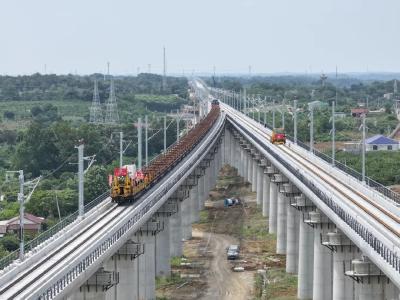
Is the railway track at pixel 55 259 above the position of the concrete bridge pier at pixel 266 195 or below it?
above

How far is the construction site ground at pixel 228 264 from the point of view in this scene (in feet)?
260

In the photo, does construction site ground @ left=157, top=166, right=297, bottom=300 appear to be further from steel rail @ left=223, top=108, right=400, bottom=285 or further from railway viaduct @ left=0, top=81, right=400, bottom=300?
steel rail @ left=223, top=108, right=400, bottom=285

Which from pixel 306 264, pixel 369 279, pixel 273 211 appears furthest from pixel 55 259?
pixel 273 211

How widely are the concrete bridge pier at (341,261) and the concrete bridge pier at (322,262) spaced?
21.9ft

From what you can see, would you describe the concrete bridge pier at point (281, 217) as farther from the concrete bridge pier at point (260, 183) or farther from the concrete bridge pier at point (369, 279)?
the concrete bridge pier at point (369, 279)

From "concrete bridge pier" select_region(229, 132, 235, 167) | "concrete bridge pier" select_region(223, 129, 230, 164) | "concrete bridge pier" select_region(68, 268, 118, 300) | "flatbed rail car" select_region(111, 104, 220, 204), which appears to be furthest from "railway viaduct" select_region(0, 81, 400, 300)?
"concrete bridge pier" select_region(223, 129, 230, 164)

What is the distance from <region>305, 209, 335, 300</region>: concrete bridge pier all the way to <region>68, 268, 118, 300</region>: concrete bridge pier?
2360 cm

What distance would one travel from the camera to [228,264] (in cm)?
9138

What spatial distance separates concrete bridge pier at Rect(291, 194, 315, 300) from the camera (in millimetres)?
77062

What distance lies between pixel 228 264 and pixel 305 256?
14412 mm

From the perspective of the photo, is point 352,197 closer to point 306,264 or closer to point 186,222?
point 306,264

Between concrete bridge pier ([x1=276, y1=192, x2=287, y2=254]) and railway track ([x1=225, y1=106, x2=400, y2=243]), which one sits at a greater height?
railway track ([x1=225, y1=106, x2=400, y2=243])

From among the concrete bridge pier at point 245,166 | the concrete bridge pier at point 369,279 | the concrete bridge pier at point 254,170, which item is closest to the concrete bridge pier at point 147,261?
the concrete bridge pier at point 369,279

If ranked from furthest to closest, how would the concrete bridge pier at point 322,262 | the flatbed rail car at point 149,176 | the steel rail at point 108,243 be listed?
the concrete bridge pier at point 322,262, the flatbed rail car at point 149,176, the steel rail at point 108,243
